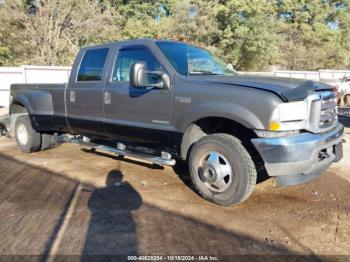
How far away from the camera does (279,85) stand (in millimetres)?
4297

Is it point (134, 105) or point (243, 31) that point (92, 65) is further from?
point (243, 31)

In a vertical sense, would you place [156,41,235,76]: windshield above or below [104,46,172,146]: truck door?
above

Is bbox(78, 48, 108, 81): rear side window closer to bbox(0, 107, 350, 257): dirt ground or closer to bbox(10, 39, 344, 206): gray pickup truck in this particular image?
bbox(10, 39, 344, 206): gray pickup truck

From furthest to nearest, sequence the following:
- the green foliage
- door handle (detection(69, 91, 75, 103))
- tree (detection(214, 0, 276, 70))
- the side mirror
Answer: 1. tree (detection(214, 0, 276, 70))
2. the green foliage
3. door handle (detection(69, 91, 75, 103))
4. the side mirror

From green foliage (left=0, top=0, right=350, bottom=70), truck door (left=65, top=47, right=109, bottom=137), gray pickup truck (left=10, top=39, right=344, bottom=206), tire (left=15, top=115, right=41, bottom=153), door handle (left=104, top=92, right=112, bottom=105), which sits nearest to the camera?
gray pickup truck (left=10, top=39, right=344, bottom=206)

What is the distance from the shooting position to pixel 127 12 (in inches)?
1567

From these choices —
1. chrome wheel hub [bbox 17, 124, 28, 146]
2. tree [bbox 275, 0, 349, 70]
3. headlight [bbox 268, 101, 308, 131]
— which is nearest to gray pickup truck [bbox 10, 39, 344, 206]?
headlight [bbox 268, 101, 308, 131]

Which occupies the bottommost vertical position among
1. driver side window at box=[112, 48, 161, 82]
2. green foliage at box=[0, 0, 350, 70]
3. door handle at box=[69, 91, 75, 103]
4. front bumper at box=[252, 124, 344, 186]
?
front bumper at box=[252, 124, 344, 186]

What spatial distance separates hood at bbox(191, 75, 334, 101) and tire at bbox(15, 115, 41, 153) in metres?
3.98

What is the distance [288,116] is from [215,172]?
1064 mm

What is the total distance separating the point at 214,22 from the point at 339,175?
2391 cm

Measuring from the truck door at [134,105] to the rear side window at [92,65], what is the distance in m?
0.29

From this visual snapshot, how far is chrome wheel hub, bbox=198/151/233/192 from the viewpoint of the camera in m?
4.55

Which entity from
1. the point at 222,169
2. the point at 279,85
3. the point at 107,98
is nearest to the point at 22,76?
the point at 107,98
